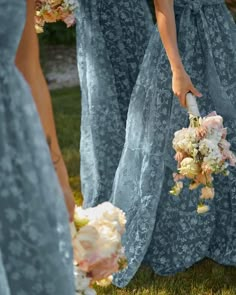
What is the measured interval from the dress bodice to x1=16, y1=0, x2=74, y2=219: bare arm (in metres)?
0.09

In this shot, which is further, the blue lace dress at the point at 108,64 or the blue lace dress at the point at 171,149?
the blue lace dress at the point at 108,64

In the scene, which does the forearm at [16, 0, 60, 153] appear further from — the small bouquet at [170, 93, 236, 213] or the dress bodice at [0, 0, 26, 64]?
the small bouquet at [170, 93, 236, 213]

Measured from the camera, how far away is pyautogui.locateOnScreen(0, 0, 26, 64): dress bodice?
2076 mm

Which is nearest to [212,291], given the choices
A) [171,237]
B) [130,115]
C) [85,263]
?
[171,237]

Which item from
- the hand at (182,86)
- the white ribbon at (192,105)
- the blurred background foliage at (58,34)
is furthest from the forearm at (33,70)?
the blurred background foliage at (58,34)

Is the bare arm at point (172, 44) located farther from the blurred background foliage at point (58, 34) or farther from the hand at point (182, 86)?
the blurred background foliage at point (58, 34)

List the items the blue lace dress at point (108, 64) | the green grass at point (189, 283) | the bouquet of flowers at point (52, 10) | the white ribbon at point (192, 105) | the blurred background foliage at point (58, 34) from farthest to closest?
the blurred background foliage at point (58, 34), the blue lace dress at point (108, 64), the bouquet of flowers at point (52, 10), the green grass at point (189, 283), the white ribbon at point (192, 105)

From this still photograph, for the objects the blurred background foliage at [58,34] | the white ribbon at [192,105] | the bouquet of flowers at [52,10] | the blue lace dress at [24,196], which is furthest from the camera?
the blurred background foliage at [58,34]

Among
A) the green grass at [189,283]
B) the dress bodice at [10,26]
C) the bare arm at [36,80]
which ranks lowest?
the green grass at [189,283]

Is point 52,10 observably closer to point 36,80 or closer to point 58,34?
point 36,80

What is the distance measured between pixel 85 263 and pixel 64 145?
5184 mm

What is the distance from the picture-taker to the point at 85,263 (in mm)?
2281

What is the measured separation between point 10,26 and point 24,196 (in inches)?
17.6

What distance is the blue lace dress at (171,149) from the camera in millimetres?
4125
